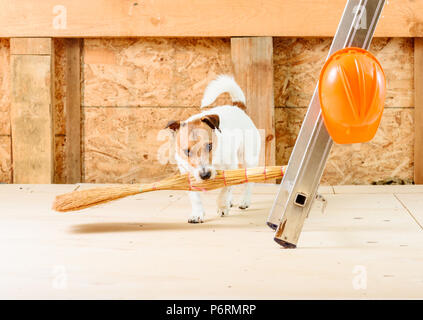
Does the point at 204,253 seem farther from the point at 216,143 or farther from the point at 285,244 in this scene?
the point at 216,143

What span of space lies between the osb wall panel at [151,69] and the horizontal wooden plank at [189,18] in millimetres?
113

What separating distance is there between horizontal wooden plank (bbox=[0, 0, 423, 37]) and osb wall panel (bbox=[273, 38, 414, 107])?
0.40 feet

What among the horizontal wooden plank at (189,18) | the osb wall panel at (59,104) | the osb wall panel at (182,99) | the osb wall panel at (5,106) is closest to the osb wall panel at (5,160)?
the osb wall panel at (5,106)

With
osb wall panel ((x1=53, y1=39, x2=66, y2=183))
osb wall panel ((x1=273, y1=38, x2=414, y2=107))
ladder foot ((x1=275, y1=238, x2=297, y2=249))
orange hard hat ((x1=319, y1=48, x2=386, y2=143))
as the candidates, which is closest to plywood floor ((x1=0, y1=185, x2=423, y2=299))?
ladder foot ((x1=275, y1=238, x2=297, y2=249))

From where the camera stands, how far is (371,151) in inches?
131

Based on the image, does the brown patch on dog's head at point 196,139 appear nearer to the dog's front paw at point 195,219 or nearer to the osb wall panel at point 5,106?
the dog's front paw at point 195,219

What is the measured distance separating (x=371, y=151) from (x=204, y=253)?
2.02 m

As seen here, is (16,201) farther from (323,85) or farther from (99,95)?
(323,85)

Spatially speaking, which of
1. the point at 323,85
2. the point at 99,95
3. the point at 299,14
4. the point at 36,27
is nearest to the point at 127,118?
the point at 99,95

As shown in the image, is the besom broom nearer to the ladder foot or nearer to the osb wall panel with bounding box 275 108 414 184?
the ladder foot

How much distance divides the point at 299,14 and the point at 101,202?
1.88 meters

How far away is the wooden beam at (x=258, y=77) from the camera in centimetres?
321

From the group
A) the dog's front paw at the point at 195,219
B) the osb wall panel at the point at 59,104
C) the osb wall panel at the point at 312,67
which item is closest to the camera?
the dog's front paw at the point at 195,219

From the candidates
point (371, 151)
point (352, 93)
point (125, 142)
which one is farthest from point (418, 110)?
point (352, 93)
